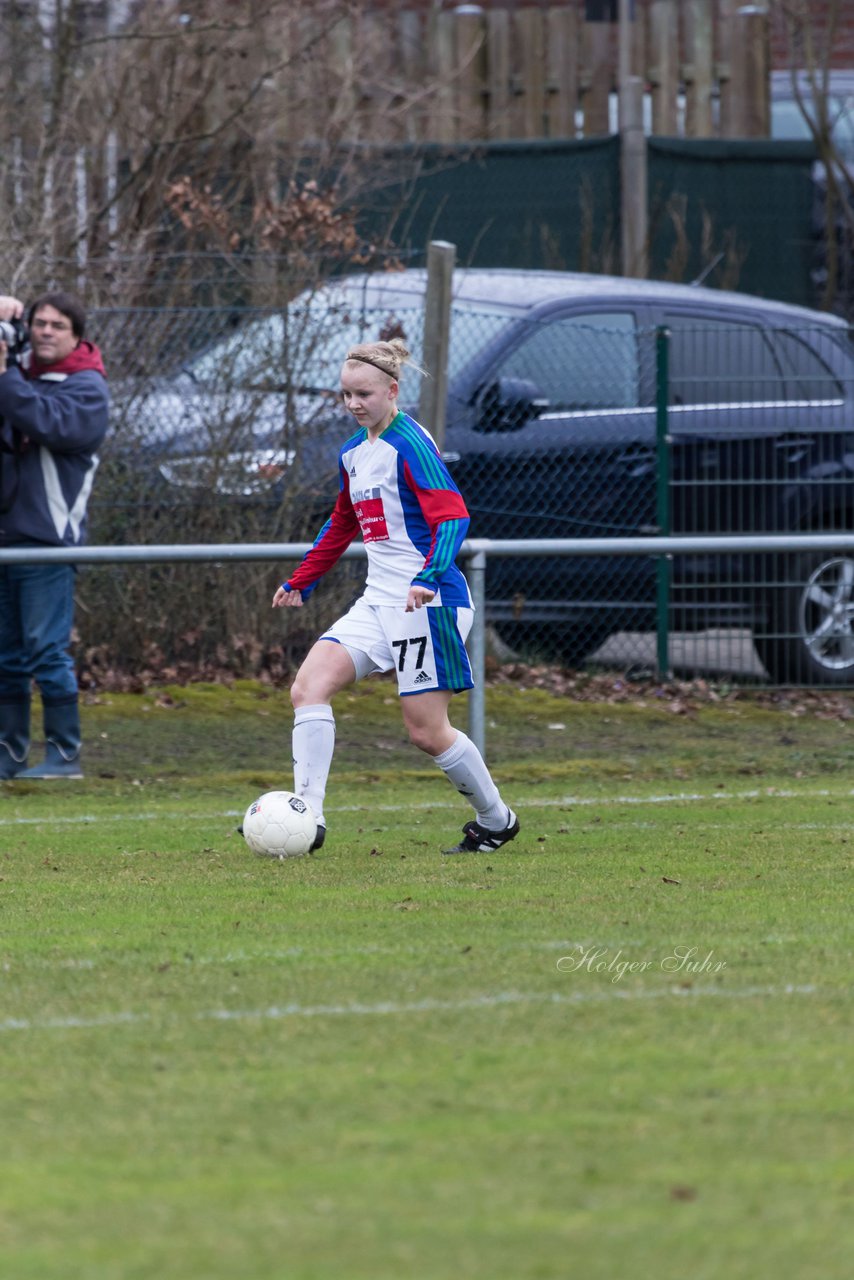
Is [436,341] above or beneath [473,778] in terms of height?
above

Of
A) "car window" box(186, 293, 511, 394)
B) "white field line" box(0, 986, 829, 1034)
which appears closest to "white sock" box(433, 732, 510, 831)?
"white field line" box(0, 986, 829, 1034)

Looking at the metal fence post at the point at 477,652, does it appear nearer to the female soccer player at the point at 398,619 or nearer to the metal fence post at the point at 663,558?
the female soccer player at the point at 398,619

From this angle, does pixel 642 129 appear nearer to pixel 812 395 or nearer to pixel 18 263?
pixel 812 395

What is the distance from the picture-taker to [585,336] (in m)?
11.9

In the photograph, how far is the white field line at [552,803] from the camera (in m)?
8.20

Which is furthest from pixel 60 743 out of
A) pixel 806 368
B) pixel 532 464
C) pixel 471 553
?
pixel 806 368

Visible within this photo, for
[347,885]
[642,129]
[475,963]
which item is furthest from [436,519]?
[642,129]

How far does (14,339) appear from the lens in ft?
30.0

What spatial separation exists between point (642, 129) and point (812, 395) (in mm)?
4891

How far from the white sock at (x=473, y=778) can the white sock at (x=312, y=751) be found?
0.37m

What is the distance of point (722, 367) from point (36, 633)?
465cm

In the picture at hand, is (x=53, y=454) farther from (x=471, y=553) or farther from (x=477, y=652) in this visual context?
(x=477, y=652)

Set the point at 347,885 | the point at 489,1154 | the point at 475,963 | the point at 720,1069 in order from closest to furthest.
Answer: the point at 489,1154 < the point at 720,1069 < the point at 475,963 < the point at 347,885

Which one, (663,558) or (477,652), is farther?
(663,558)
